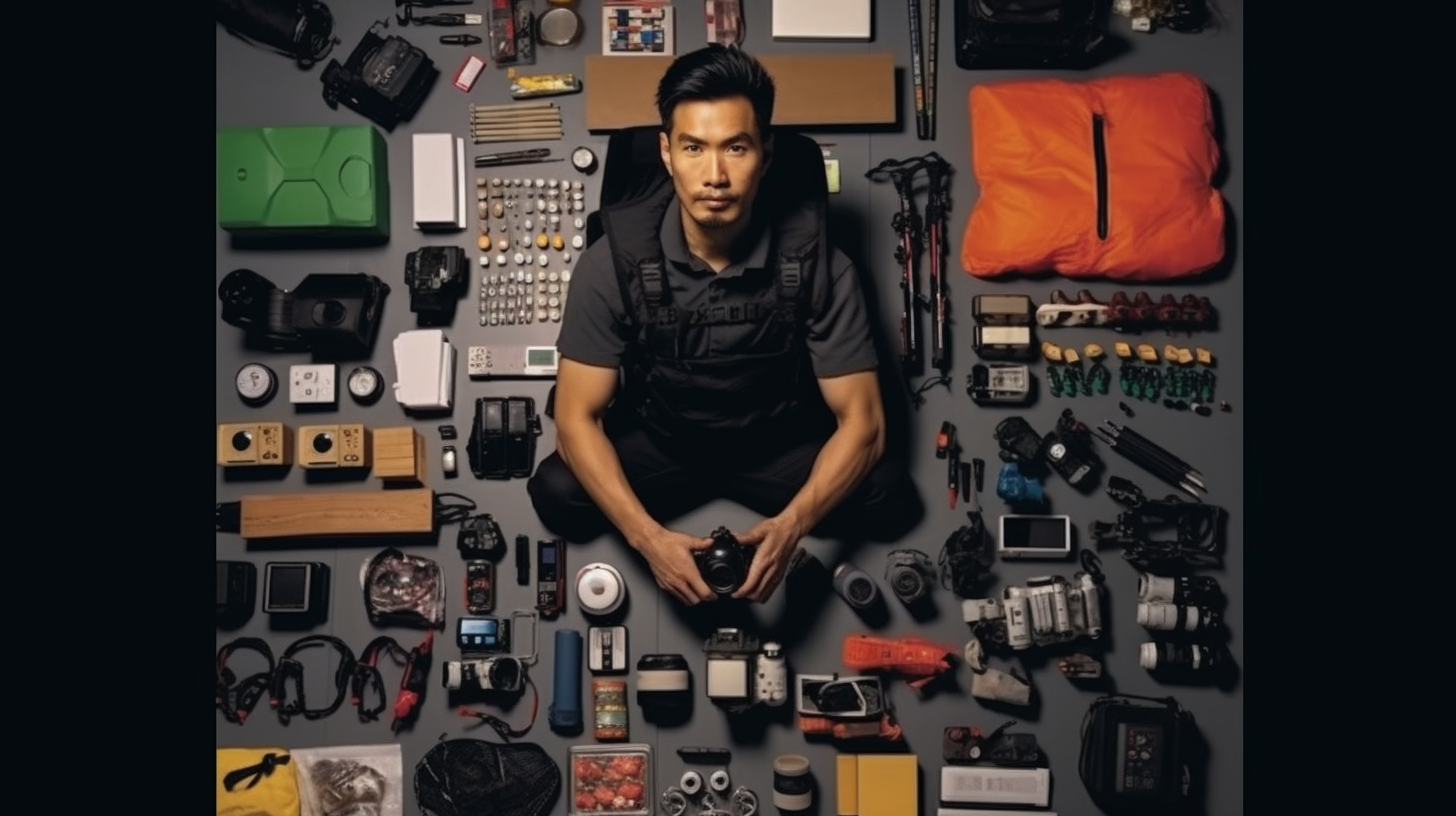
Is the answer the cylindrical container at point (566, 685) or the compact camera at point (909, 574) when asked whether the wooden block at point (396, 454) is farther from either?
the compact camera at point (909, 574)

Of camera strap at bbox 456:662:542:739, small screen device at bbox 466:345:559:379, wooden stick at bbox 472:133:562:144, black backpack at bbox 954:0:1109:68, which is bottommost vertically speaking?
camera strap at bbox 456:662:542:739

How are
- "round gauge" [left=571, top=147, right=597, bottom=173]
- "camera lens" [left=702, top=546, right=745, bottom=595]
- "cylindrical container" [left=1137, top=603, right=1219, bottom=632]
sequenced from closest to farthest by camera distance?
"camera lens" [left=702, top=546, right=745, bottom=595] → "cylindrical container" [left=1137, top=603, right=1219, bottom=632] → "round gauge" [left=571, top=147, right=597, bottom=173]

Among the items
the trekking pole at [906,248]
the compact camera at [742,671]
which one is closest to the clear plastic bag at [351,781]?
the compact camera at [742,671]

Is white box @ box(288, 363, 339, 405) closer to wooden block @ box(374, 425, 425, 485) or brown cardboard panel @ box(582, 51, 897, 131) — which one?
wooden block @ box(374, 425, 425, 485)

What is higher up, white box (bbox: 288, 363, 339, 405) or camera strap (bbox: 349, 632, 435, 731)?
white box (bbox: 288, 363, 339, 405)

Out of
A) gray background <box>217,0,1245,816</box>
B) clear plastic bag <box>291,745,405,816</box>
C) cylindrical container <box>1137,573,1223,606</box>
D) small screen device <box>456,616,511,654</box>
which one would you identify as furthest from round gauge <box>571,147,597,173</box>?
cylindrical container <box>1137,573,1223,606</box>

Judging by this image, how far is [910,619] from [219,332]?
113 inches

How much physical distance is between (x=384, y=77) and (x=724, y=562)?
225 centimetres

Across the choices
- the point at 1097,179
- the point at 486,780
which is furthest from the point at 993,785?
the point at 1097,179

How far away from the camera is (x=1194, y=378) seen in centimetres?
417

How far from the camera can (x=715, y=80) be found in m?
3.15

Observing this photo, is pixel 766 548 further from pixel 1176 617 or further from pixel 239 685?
pixel 239 685

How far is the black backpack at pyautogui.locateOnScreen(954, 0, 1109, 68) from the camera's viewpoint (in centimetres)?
400

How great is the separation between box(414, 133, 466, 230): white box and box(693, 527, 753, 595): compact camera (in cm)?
162
